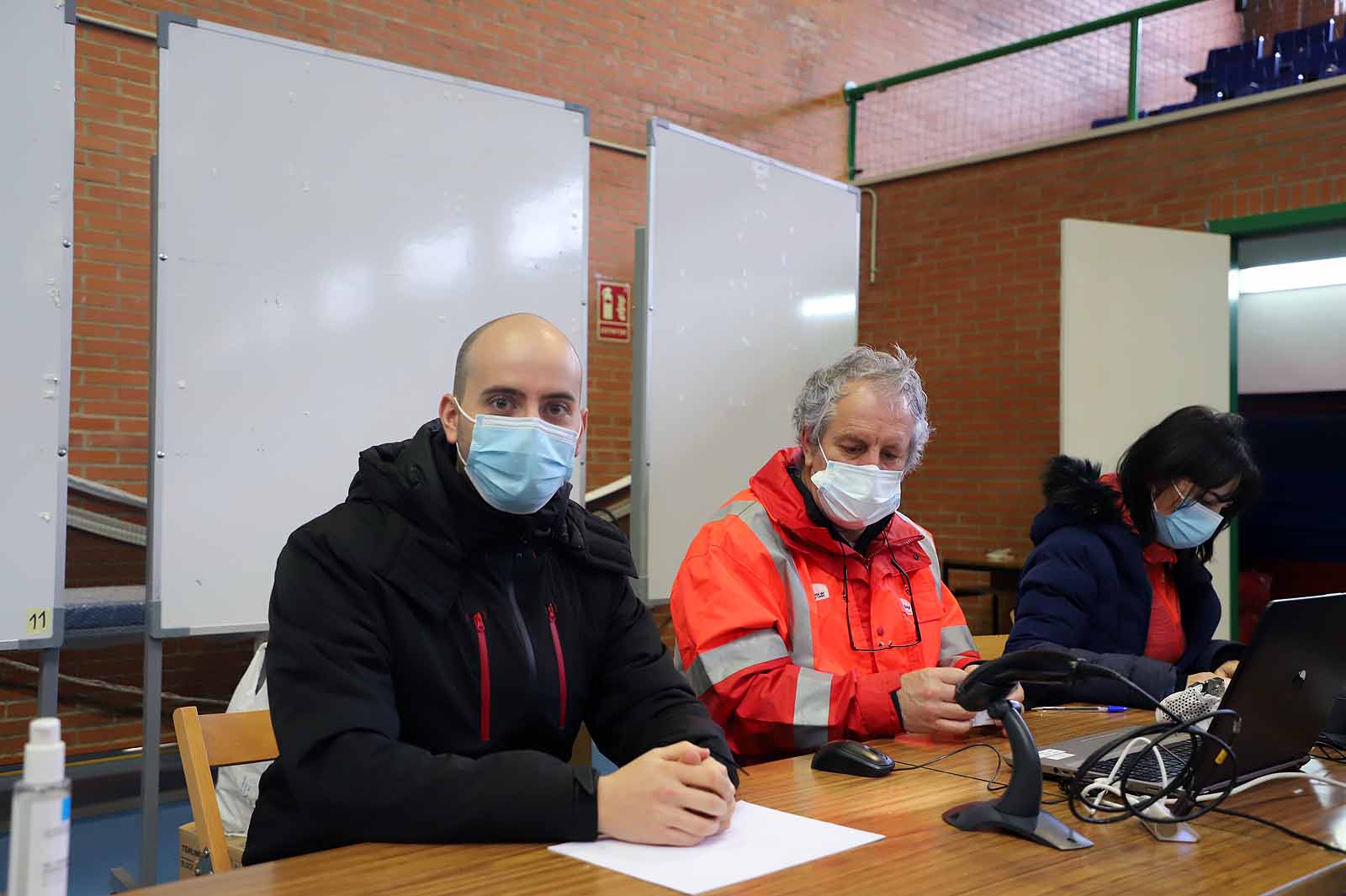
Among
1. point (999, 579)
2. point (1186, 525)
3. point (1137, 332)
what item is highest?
point (1137, 332)

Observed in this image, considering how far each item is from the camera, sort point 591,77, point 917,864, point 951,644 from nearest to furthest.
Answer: point 917,864 → point 951,644 → point 591,77

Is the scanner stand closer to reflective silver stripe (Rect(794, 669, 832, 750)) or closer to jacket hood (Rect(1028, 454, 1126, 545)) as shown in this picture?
reflective silver stripe (Rect(794, 669, 832, 750))

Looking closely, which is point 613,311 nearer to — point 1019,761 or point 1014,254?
point 1014,254

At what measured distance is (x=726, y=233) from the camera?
12.9 feet

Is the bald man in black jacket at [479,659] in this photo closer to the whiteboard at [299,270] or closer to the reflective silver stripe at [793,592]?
the reflective silver stripe at [793,592]

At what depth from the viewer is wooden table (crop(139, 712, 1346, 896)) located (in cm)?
105

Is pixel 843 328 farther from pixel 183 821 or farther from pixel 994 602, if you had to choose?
pixel 183 821

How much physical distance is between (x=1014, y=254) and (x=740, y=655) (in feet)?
15.8

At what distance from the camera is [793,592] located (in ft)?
6.52

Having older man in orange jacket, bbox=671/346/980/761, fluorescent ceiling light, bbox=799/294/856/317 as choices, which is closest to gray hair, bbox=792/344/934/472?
older man in orange jacket, bbox=671/346/980/761

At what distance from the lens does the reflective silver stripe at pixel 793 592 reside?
1975 mm

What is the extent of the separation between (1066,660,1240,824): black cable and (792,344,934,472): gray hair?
776mm

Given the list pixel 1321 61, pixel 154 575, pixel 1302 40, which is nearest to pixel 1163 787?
pixel 154 575

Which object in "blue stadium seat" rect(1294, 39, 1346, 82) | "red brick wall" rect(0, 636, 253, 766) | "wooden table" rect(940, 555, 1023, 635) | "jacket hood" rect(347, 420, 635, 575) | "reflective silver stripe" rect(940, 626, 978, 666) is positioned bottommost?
"red brick wall" rect(0, 636, 253, 766)
